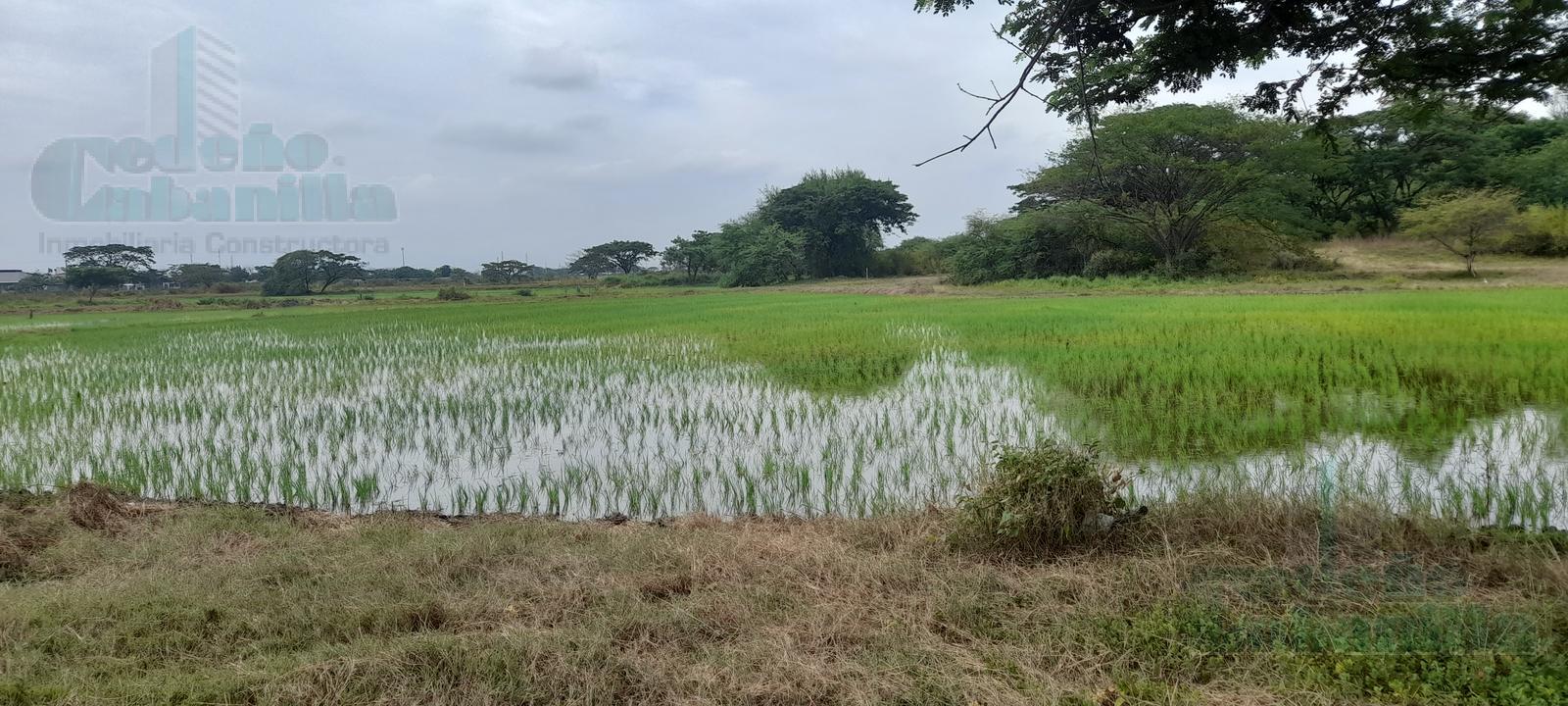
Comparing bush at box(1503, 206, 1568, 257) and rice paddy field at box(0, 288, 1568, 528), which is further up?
bush at box(1503, 206, 1568, 257)

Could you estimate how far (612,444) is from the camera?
6.18 meters

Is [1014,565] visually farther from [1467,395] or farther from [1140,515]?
[1467,395]

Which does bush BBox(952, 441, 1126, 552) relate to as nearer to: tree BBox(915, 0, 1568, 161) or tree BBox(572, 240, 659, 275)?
tree BBox(915, 0, 1568, 161)

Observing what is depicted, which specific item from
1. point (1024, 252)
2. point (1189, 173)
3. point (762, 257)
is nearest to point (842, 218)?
point (762, 257)

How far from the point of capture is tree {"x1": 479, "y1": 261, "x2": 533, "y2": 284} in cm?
5809

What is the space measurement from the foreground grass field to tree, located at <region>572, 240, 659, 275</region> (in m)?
59.2

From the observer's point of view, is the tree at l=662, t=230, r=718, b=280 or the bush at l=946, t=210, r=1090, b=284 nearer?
the bush at l=946, t=210, r=1090, b=284

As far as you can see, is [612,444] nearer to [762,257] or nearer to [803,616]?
[803,616]

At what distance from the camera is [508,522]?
13.1 ft

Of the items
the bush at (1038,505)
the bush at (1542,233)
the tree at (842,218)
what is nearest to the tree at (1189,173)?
the bush at (1542,233)

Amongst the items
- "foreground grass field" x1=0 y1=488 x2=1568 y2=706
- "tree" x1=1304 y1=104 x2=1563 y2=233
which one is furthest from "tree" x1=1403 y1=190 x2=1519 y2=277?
"foreground grass field" x1=0 y1=488 x2=1568 y2=706

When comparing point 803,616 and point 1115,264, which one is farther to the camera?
point 1115,264

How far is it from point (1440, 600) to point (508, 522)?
3.87 meters

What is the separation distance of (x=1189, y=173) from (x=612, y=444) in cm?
2535
